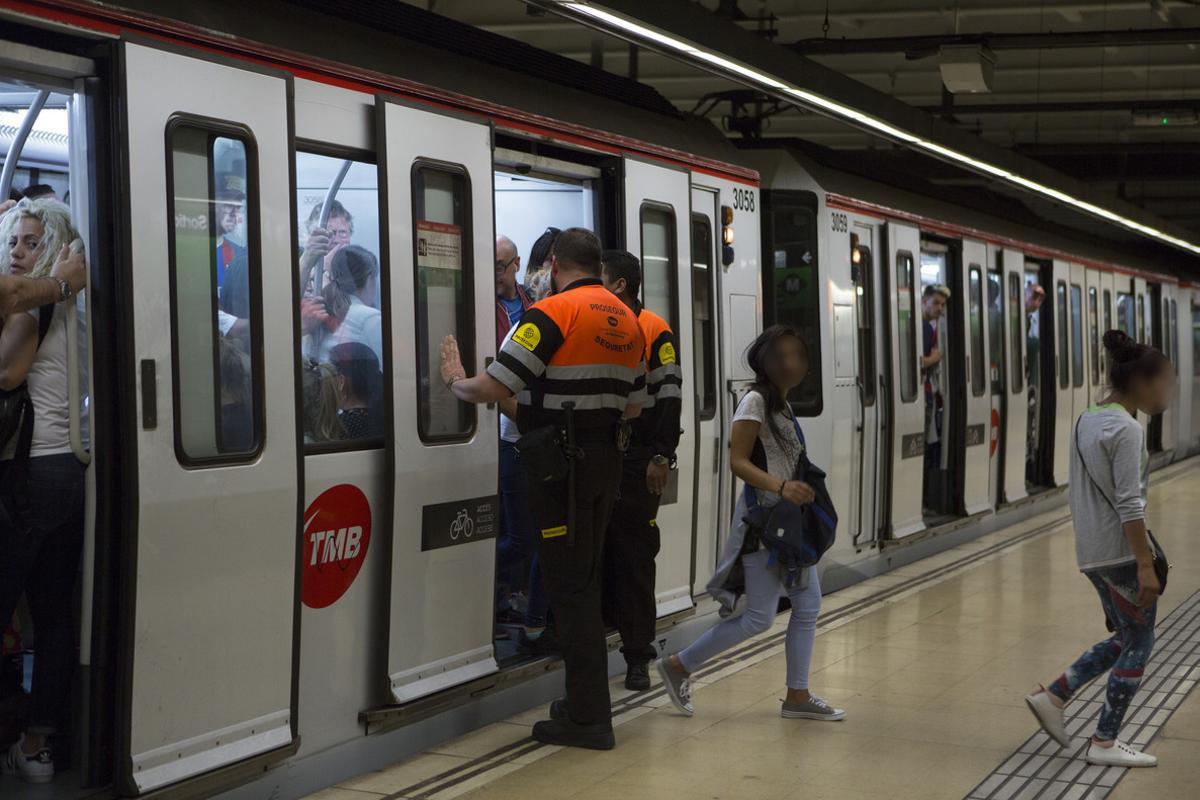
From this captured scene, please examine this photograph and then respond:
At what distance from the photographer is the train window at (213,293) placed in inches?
166

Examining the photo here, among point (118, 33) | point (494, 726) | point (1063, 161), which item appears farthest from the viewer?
point (1063, 161)

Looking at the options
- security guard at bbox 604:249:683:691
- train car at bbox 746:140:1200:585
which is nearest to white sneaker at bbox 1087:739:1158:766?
security guard at bbox 604:249:683:691

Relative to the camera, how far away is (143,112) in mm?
4086

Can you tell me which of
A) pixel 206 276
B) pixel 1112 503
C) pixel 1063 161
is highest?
pixel 1063 161

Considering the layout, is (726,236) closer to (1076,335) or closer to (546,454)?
(546,454)

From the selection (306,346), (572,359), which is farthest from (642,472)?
(306,346)

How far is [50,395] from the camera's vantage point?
167 inches

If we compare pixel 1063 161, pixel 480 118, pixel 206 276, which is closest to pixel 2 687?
pixel 206 276

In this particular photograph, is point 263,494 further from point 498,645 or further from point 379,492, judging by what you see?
point 498,645

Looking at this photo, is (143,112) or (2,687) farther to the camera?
(2,687)

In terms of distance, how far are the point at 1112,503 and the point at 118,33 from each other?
365 cm

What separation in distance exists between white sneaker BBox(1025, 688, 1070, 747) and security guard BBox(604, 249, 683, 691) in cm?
168

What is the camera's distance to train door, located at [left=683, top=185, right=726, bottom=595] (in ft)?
24.3

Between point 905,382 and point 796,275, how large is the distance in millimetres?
1827
